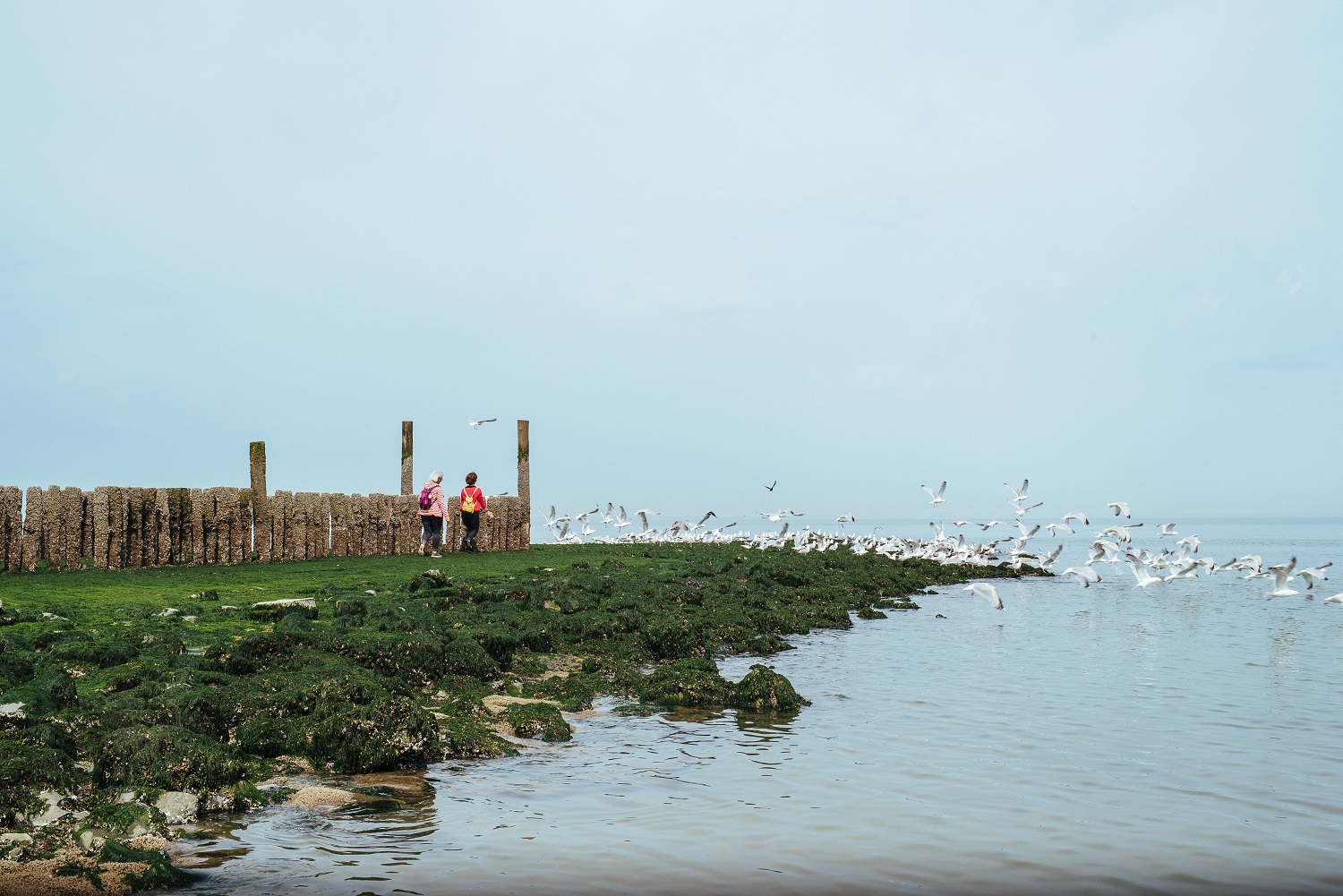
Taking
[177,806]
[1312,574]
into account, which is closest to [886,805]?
[177,806]

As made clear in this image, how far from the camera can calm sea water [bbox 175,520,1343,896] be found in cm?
496

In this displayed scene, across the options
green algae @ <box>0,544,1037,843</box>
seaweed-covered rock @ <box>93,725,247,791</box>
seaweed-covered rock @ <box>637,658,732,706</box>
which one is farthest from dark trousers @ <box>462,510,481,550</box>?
seaweed-covered rock @ <box>93,725,247,791</box>

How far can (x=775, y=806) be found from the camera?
6.14 metres

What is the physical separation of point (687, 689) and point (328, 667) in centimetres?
324

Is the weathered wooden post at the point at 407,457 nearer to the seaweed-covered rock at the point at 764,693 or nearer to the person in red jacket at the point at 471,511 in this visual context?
the person in red jacket at the point at 471,511

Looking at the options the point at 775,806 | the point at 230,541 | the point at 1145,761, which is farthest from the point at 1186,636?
the point at 230,541

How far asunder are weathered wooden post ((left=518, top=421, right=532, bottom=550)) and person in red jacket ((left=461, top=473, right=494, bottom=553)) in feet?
6.83

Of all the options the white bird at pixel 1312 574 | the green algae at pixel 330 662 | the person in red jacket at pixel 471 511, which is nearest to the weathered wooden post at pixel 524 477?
the person in red jacket at pixel 471 511

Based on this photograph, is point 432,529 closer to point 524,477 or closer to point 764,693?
point 524,477

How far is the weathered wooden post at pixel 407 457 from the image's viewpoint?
2758 centimetres

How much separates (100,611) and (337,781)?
7508 millimetres

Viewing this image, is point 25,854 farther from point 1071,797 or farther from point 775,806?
point 1071,797

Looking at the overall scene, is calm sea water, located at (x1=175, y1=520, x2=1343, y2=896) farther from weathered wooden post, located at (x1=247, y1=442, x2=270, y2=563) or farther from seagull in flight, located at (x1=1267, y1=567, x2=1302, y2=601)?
weathered wooden post, located at (x1=247, y1=442, x2=270, y2=563)

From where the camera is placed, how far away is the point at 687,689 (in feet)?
30.5
